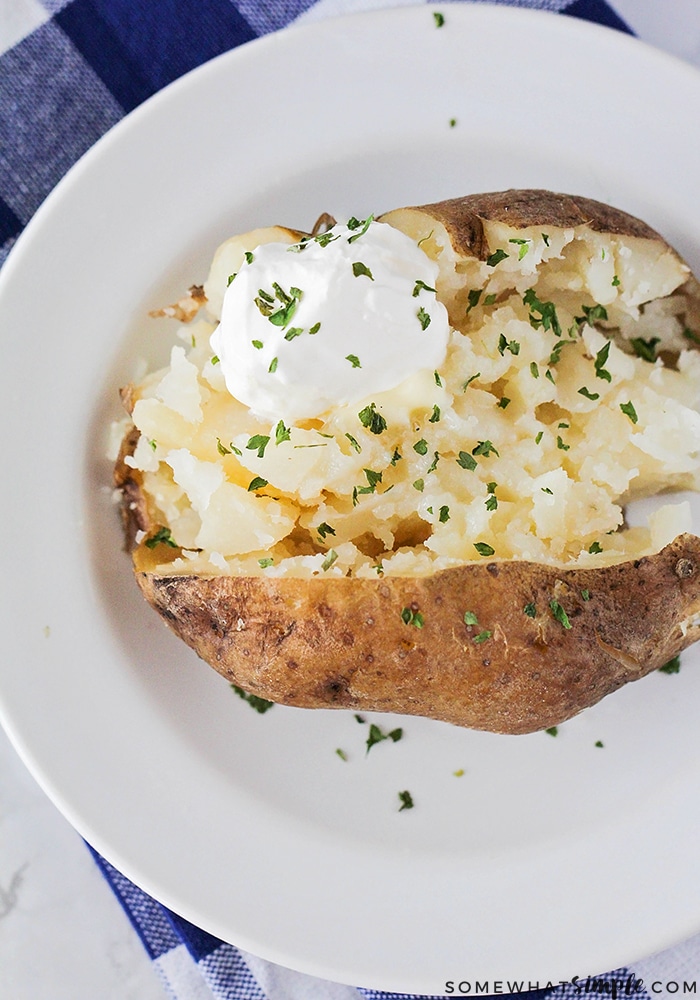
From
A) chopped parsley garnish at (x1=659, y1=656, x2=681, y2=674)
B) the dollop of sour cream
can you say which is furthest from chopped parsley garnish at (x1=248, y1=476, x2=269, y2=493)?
chopped parsley garnish at (x1=659, y1=656, x2=681, y2=674)

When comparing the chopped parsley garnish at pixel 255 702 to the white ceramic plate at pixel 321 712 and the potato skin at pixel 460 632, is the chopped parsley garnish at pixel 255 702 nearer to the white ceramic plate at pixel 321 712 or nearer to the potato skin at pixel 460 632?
the white ceramic plate at pixel 321 712

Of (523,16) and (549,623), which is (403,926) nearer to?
(549,623)

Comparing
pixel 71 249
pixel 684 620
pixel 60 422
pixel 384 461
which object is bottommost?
pixel 684 620

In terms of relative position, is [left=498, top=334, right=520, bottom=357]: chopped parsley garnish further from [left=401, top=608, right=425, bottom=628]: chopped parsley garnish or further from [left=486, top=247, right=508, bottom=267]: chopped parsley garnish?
[left=401, top=608, right=425, bottom=628]: chopped parsley garnish

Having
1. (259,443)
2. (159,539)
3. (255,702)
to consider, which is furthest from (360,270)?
(255,702)

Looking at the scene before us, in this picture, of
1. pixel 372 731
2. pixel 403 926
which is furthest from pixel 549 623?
pixel 403 926

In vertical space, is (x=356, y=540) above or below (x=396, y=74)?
below
